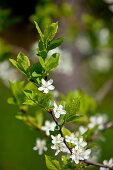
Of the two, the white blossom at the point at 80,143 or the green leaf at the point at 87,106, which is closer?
the white blossom at the point at 80,143

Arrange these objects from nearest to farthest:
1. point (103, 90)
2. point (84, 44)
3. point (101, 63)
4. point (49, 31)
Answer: point (49, 31) < point (103, 90) < point (84, 44) < point (101, 63)

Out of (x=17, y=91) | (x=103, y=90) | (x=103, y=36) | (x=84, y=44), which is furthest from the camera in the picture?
(x=84, y=44)

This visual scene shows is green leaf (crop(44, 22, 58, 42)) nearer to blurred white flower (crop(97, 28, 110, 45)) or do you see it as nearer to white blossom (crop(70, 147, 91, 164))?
white blossom (crop(70, 147, 91, 164))

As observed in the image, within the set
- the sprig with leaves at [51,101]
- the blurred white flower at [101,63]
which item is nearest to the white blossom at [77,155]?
the sprig with leaves at [51,101]

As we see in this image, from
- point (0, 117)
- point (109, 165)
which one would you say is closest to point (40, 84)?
point (109, 165)

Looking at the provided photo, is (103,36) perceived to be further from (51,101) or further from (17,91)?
(51,101)

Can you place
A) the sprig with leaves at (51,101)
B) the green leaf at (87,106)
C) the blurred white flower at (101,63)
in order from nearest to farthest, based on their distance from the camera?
1. the sprig with leaves at (51,101)
2. the green leaf at (87,106)
3. the blurred white flower at (101,63)

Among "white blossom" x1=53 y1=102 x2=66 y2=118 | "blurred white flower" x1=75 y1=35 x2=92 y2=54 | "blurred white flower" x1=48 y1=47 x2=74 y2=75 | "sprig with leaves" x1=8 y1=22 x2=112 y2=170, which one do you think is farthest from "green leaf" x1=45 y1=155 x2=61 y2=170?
"blurred white flower" x1=75 y1=35 x2=92 y2=54

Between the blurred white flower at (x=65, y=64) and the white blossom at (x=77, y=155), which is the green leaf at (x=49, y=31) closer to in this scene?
the white blossom at (x=77, y=155)

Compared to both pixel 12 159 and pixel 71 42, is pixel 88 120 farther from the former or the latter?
pixel 12 159

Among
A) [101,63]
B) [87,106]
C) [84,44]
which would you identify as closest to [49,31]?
[87,106]

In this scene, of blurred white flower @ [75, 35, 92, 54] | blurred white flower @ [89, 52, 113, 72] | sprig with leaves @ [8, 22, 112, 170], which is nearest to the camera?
sprig with leaves @ [8, 22, 112, 170]

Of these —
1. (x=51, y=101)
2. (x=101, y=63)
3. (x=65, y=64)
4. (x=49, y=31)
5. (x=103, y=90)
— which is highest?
(x=101, y=63)
